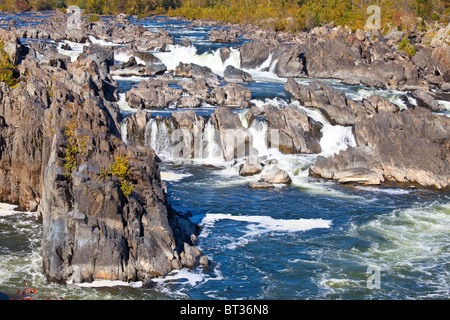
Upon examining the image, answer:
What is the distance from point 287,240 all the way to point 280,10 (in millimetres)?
116843

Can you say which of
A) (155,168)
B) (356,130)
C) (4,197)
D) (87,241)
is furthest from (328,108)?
(87,241)

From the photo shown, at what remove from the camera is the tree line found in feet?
349

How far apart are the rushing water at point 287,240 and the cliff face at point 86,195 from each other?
0.96m

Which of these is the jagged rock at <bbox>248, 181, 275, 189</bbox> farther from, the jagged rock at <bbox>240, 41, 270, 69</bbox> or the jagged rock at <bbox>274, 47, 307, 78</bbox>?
the jagged rock at <bbox>240, 41, 270, 69</bbox>

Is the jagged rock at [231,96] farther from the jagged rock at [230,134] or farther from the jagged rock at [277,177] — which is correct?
the jagged rock at [277,177]

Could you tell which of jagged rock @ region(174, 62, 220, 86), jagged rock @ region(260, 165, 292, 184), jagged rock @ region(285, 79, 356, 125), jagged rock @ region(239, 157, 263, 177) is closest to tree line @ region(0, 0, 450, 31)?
jagged rock @ region(174, 62, 220, 86)

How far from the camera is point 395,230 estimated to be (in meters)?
33.1

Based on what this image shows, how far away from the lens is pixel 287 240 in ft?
102

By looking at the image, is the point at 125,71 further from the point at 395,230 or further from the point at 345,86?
the point at 395,230

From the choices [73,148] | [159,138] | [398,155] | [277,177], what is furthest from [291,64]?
[73,148]

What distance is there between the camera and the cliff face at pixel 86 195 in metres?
24.4

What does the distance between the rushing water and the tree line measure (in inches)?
2547
